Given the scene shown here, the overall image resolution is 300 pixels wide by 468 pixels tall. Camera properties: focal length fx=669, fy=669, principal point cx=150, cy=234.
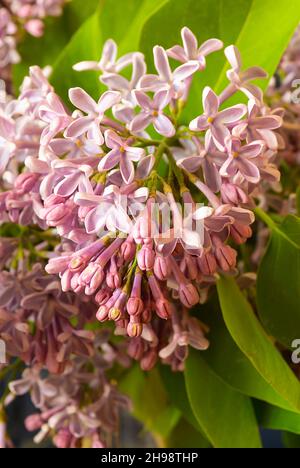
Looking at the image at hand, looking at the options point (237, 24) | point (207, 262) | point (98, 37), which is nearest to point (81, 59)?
point (98, 37)

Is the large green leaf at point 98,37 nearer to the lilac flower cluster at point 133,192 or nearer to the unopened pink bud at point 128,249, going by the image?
the lilac flower cluster at point 133,192

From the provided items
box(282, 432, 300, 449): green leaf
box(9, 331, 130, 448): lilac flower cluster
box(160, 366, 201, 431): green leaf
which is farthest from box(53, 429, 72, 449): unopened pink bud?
box(282, 432, 300, 449): green leaf

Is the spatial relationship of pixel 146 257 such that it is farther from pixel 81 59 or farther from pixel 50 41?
pixel 50 41

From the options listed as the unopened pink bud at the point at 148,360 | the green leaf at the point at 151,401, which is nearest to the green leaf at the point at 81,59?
the unopened pink bud at the point at 148,360

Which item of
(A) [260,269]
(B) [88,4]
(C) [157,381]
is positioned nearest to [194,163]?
(A) [260,269]

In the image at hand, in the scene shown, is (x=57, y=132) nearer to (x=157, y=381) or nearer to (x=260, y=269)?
(x=260, y=269)

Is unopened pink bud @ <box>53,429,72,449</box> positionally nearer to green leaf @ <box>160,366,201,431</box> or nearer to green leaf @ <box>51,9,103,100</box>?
green leaf @ <box>160,366,201,431</box>
